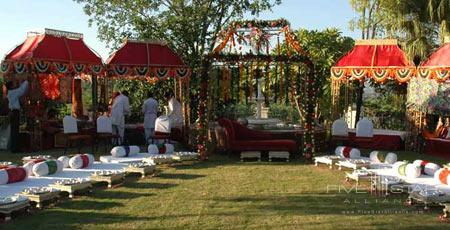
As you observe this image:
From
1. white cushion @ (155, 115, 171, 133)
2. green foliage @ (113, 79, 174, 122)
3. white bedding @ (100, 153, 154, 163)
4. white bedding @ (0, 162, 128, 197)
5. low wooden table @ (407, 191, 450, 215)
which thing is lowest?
low wooden table @ (407, 191, 450, 215)

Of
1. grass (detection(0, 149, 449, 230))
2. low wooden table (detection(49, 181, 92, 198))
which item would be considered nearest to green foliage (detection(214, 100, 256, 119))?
grass (detection(0, 149, 449, 230))

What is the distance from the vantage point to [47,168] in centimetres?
867

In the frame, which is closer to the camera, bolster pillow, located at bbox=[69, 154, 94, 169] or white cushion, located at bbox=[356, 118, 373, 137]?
bolster pillow, located at bbox=[69, 154, 94, 169]

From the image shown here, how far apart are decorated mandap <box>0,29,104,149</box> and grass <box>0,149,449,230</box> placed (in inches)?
224

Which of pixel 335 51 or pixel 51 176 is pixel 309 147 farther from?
pixel 335 51

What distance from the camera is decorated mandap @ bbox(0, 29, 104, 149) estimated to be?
13.2 meters

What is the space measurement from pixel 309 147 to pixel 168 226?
6499mm

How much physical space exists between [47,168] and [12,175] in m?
0.81

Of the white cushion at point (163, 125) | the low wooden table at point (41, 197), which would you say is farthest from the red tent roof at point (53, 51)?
the low wooden table at point (41, 197)

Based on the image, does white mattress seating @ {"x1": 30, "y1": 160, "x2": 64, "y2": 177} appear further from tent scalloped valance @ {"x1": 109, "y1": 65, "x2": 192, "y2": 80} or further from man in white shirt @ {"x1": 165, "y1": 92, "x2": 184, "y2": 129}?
tent scalloped valance @ {"x1": 109, "y1": 65, "x2": 192, "y2": 80}

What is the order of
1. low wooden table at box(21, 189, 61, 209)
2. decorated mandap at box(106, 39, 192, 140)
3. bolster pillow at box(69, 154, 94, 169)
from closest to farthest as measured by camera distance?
low wooden table at box(21, 189, 61, 209), bolster pillow at box(69, 154, 94, 169), decorated mandap at box(106, 39, 192, 140)

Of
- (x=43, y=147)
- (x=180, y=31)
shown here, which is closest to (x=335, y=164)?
(x=43, y=147)

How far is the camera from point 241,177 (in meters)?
9.19

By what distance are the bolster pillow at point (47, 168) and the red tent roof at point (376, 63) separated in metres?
8.32
